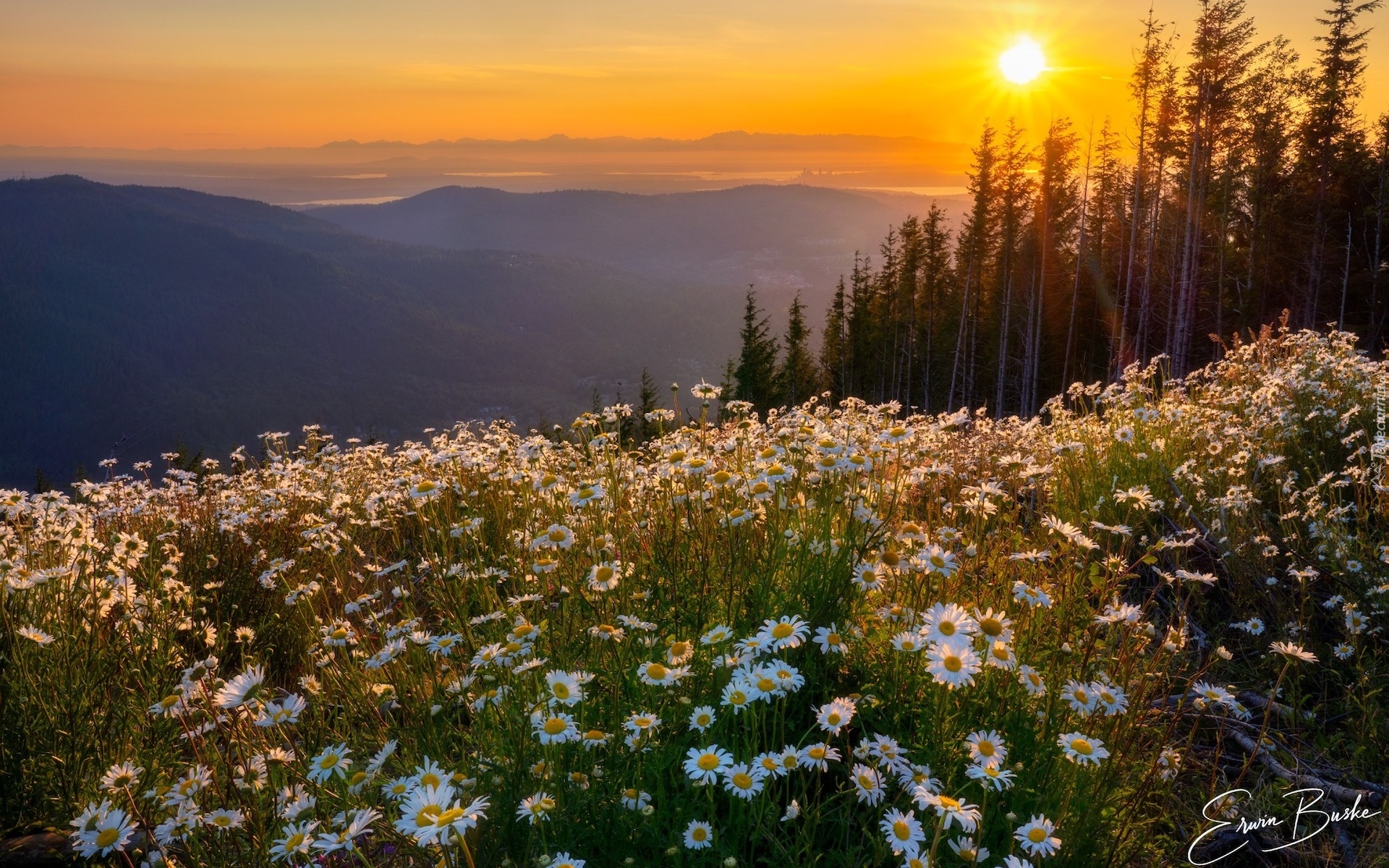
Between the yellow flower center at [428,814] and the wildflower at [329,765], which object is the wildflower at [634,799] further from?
the wildflower at [329,765]

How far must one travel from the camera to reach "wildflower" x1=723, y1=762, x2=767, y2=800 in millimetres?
2371

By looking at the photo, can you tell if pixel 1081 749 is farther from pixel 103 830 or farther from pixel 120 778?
pixel 120 778

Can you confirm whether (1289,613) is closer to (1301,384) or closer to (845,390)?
(1301,384)

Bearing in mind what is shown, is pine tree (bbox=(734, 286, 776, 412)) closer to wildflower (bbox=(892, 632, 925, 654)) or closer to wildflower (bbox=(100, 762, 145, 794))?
wildflower (bbox=(892, 632, 925, 654))

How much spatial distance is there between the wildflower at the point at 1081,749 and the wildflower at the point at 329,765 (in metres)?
2.68

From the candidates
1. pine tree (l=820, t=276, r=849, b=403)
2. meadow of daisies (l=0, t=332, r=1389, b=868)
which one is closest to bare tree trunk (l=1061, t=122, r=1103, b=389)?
pine tree (l=820, t=276, r=849, b=403)

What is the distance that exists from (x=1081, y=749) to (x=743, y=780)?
1250mm

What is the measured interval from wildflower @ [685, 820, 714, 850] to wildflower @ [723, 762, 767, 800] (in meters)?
0.16

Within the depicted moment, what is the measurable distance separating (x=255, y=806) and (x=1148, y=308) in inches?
1835

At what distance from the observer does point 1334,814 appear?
3.52 meters

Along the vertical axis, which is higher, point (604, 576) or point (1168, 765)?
point (604, 576)

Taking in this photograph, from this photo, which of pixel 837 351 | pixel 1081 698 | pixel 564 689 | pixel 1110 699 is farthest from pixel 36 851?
pixel 837 351

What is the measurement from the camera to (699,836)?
8.23 ft

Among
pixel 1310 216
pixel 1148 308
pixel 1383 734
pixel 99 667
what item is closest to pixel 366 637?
pixel 99 667
